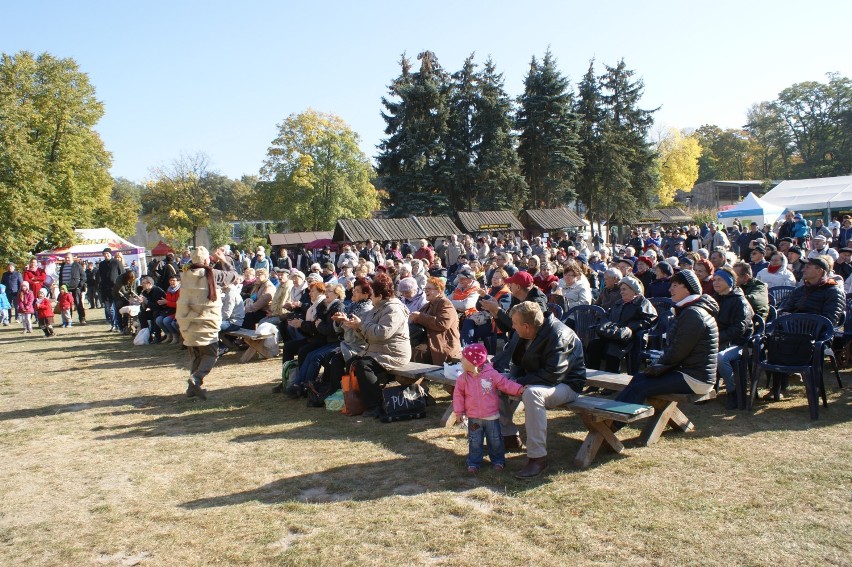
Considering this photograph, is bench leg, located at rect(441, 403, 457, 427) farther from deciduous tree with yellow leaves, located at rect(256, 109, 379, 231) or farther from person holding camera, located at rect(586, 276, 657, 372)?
deciduous tree with yellow leaves, located at rect(256, 109, 379, 231)

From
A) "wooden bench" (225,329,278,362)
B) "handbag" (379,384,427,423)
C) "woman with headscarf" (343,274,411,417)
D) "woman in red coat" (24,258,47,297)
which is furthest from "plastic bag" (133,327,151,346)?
"handbag" (379,384,427,423)

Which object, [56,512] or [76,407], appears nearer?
[56,512]

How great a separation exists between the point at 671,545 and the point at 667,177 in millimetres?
67400

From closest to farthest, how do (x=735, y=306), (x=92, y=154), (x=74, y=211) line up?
1. (x=735, y=306)
2. (x=74, y=211)
3. (x=92, y=154)

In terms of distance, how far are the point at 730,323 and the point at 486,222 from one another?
24575 millimetres

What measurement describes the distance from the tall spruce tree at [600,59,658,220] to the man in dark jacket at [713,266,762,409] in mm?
36973

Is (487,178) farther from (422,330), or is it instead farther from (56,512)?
(56,512)

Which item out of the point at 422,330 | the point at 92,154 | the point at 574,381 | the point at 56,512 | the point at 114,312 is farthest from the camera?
the point at 92,154

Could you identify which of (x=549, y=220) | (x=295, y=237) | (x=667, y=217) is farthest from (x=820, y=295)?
(x=667, y=217)

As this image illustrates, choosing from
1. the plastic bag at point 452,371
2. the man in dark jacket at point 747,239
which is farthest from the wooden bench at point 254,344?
the man in dark jacket at point 747,239

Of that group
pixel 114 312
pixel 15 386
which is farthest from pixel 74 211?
pixel 15 386

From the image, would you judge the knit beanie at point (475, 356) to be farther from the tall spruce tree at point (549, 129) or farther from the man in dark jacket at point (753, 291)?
the tall spruce tree at point (549, 129)

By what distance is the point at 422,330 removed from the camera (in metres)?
7.70

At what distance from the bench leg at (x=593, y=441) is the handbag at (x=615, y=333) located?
6.53 feet
